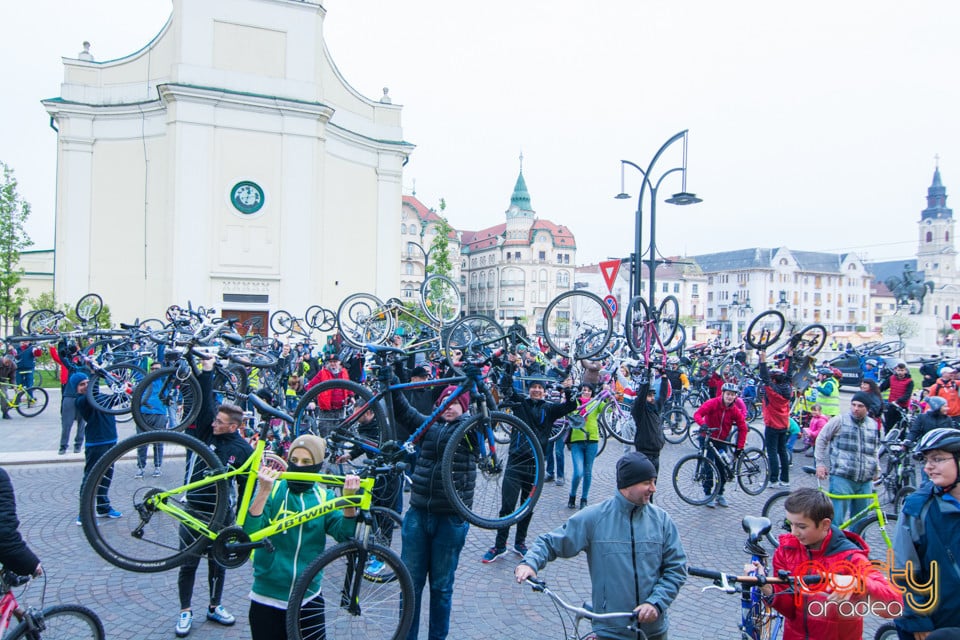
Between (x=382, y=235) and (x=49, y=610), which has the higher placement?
(x=382, y=235)

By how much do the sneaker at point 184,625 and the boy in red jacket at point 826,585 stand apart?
4.47 metres

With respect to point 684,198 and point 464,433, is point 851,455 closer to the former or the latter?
point 464,433

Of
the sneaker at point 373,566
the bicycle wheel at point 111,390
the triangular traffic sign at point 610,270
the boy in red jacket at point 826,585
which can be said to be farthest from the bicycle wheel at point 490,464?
the bicycle wheel at point 111,390

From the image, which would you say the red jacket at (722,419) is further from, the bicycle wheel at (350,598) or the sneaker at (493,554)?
the bicycle wheel at (350,598)

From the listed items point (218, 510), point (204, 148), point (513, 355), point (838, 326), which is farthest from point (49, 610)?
point (838, 326)

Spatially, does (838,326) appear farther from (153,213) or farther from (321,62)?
(153,213)

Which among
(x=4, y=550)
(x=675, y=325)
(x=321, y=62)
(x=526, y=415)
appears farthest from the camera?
(x=321, y=62)

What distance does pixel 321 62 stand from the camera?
3300 centimetres

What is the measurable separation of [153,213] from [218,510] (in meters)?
31.8

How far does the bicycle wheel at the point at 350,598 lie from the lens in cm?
372

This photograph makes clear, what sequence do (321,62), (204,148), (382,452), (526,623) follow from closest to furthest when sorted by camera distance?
(382,452)
(526,623)
(204,148)
(321,62)

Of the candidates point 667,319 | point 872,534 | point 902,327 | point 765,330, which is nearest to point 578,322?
point 667,319

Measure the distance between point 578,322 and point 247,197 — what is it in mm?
26671

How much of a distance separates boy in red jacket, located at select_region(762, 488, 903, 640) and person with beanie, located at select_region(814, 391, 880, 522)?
3628mm
